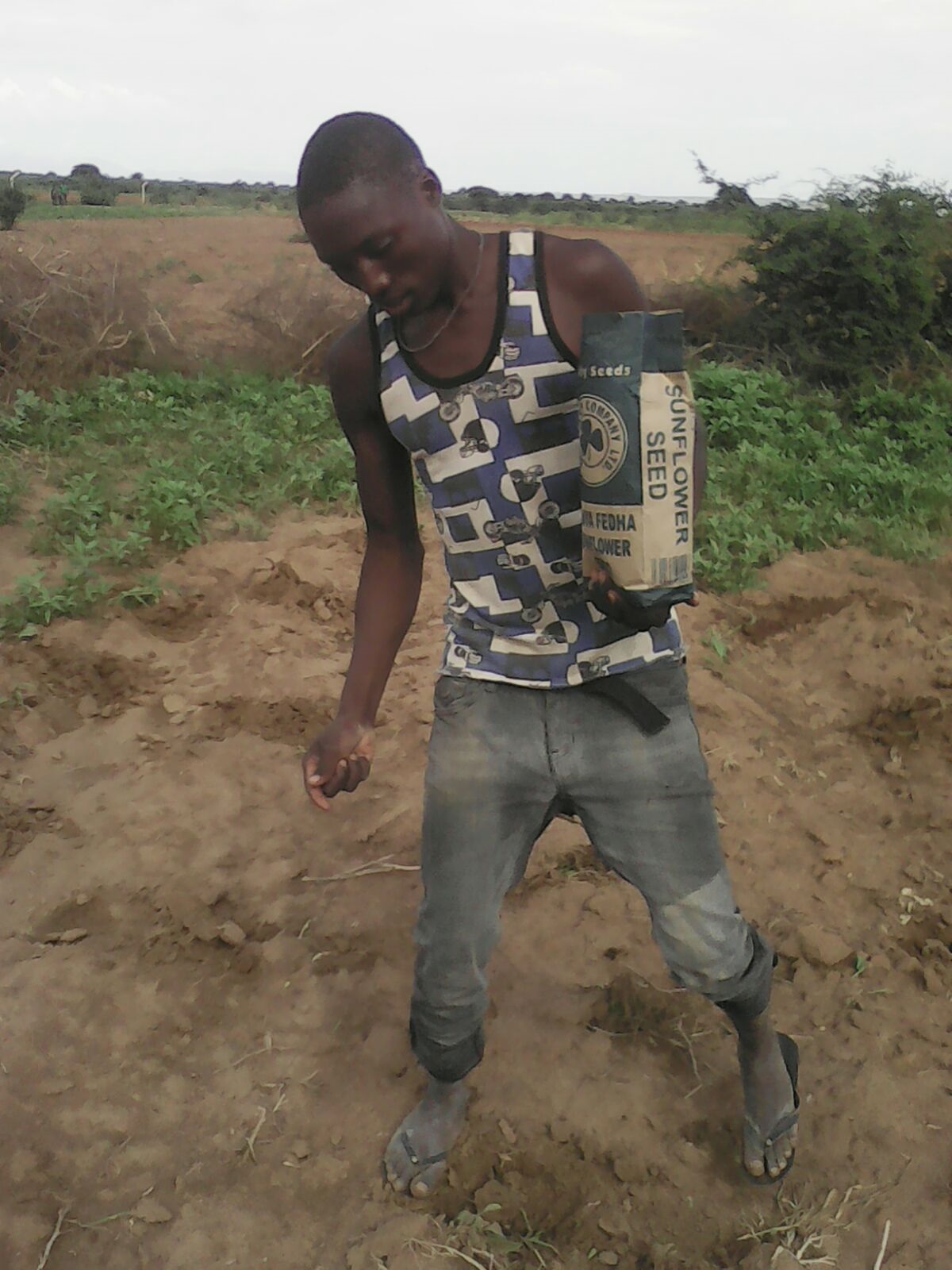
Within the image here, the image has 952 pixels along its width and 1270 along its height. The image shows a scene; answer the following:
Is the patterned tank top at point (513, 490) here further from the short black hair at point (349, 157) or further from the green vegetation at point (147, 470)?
the green vegetation at point (147, 470)

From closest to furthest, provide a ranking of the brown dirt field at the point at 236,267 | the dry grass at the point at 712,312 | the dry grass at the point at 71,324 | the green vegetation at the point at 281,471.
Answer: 1. the green vegetation at the point at 281,471
2. the dry grass at the point at 71,324
3. the brown dirt field at the point at 236,267
4. the dry grass at the point at 712,312

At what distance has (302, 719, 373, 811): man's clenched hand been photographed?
1.81 m

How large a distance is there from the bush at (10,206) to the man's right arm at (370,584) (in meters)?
19.0

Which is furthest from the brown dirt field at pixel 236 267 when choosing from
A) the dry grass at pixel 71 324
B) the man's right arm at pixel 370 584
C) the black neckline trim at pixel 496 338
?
the black neckline trim at pixel 496 338

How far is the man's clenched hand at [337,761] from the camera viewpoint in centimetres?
181

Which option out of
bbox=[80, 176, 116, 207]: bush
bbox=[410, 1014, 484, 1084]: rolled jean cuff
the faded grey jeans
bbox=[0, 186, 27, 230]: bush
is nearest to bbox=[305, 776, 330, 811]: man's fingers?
the faded grey jeans

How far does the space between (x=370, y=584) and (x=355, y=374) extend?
38 cm

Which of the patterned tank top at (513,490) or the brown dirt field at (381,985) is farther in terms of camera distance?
the brown dirt field at (381,985)

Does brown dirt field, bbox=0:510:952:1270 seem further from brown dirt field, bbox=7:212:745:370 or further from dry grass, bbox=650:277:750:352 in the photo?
dry grass, bbox=650:277:750:352

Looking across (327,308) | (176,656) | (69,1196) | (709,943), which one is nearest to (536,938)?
(709,943)

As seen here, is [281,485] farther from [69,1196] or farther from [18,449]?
[69,1196]

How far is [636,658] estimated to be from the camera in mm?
1698

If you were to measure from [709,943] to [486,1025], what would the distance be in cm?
84

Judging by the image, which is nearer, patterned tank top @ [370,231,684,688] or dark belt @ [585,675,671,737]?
patterned tank top @ [370,231,684,688]
